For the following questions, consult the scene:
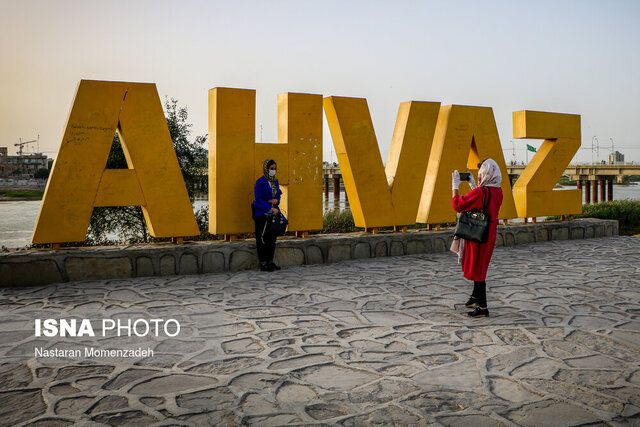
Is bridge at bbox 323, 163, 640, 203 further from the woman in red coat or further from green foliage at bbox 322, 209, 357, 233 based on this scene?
the woman in red coat

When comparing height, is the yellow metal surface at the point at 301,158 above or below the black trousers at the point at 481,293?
above

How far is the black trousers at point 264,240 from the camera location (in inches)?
338

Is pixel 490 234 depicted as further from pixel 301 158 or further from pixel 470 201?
pixel 301 158

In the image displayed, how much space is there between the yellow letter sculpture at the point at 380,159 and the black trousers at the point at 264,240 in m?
2.26

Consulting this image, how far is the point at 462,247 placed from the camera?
6.09 metres

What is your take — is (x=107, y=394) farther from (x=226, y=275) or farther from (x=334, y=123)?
(x=334, y=123)

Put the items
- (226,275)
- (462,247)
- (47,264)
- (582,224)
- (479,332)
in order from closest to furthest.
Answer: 1. (479,332)
2. (462,247)
3. (47,264)
4. (226,275)
5. (582,224)

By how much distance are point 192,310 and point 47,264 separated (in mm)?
2993

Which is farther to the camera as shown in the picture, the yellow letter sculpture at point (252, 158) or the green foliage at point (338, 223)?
the green foliage at point (338, 223)

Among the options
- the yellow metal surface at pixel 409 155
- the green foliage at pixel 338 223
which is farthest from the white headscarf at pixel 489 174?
the green foliage at pixel 338 223

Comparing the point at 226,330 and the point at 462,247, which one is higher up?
the point at 462,247

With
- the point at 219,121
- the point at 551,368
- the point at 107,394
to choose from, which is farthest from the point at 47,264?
A: the point at 551,368

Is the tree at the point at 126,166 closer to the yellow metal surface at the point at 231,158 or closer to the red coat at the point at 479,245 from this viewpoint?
the yellow metal surface at the point at 231,158

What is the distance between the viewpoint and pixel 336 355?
4.57 meters
